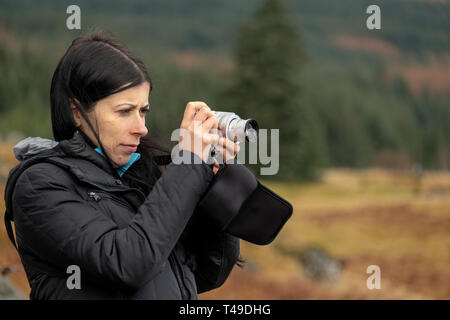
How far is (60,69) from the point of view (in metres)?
1.70

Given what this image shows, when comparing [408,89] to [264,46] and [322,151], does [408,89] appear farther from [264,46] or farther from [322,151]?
[264,46]

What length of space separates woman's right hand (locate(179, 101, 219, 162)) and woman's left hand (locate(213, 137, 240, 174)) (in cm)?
6

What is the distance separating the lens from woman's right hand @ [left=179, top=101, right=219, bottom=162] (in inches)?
62.6

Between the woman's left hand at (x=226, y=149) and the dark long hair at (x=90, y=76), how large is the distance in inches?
11.3

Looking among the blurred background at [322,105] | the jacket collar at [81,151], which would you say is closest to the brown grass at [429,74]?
the blurred background at [322,105]

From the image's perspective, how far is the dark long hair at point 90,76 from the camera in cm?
164

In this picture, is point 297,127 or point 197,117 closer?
point 197,117

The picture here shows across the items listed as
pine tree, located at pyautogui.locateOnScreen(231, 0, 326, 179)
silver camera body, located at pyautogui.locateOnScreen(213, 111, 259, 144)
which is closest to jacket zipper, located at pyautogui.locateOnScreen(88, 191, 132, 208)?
silver camera body, located at pyautogui.locateOnScreen(213, 111, 259, 144)

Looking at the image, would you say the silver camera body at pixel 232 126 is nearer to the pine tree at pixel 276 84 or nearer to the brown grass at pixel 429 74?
the pine tree at pixel 276 84

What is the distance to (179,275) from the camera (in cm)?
166

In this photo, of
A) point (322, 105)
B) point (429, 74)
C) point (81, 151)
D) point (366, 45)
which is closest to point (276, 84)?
point (322, 105)

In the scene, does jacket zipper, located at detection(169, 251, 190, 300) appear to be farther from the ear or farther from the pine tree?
the pine tree
